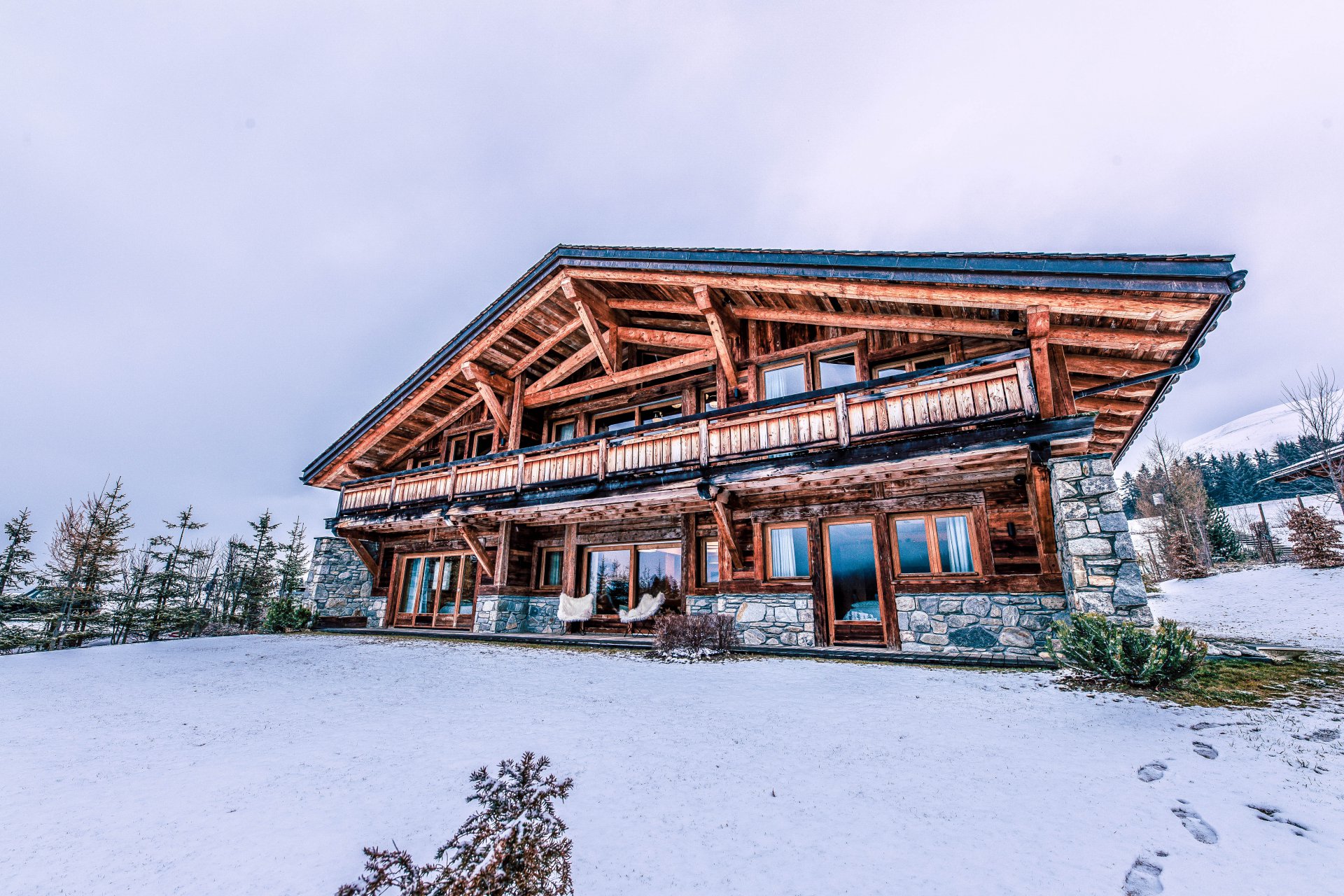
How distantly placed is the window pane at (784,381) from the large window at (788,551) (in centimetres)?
299

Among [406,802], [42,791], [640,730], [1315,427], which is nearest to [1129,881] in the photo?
[640,730]

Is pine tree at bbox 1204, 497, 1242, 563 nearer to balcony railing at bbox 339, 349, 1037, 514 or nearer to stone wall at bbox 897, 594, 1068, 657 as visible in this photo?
stone wall at bbox 897, 594, 1068, 657

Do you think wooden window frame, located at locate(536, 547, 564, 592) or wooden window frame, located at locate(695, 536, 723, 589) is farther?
wooden window frame, located at locate(536, 547, 564, 592)

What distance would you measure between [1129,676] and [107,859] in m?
8.45

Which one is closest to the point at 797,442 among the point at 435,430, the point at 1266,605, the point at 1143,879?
the point at 1143,879

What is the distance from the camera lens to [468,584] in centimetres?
1627

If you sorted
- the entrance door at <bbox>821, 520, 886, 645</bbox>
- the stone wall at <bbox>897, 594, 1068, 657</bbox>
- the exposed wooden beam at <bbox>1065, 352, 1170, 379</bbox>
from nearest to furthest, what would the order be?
the stone wall at <bbox>897, 594, 1068, 657</bbox>
the exposed wooden beam at <bbox>1065, 352, 1170, 379</bbox>
the entrance door at <bbox>821, 520, 886, 645</bbox>

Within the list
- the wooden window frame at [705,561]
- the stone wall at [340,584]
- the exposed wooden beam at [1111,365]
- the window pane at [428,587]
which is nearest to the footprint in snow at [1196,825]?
the exposed wooden beam at [1111,365]

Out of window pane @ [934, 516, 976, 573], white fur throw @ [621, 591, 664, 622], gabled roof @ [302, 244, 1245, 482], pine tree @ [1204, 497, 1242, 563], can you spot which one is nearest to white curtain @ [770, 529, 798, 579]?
window pane @ [934, 516, 976, 573]

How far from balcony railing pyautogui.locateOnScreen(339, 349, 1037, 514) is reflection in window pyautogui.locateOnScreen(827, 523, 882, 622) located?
231 centimetres

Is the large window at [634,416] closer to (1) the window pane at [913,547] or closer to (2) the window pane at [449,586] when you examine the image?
Answer: (1) the window pane at [913,547]

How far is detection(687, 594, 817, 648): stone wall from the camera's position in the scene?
10.4 metres

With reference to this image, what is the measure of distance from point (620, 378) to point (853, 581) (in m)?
7.45

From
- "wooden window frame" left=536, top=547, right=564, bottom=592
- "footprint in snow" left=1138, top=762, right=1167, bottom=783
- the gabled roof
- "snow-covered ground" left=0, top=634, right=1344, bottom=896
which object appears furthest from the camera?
"wooden window frame" left=536, top=547, right=564, bottom=592
